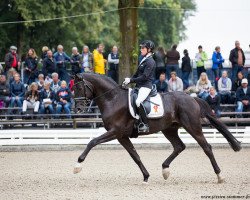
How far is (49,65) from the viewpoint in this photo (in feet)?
88.2

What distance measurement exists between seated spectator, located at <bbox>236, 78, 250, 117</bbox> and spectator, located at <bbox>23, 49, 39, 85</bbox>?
746 centimetres

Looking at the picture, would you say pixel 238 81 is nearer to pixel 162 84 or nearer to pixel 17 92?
pixel 162 84

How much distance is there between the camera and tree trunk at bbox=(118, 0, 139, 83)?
82.5ft

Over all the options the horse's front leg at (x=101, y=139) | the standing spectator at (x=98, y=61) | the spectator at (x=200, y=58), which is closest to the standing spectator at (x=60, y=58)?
the standing spectator at (x=98, y=61)

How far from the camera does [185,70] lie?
2755 centimetres

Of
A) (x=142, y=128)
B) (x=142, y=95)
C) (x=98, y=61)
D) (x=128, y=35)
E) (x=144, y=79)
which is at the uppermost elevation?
(x=128, y=35)

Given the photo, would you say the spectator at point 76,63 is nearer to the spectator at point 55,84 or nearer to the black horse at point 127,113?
the spectator at point 55,84

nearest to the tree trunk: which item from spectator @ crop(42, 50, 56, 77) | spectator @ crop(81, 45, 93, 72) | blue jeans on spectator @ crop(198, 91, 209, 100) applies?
spectator @ crop(81, 45, 93, 72)

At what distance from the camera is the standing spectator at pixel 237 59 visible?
88.7 ft

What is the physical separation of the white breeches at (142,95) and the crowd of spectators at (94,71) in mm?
9389

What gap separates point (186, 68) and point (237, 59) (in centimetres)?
191

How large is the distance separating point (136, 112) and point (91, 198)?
133 inches

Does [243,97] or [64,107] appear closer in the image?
[243,97]

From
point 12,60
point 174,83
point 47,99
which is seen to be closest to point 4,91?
point 12,60
